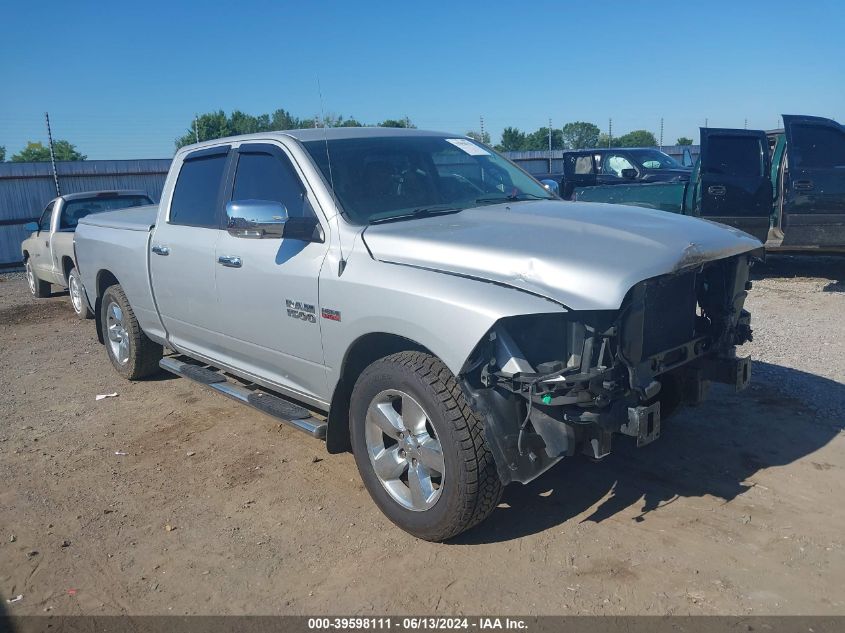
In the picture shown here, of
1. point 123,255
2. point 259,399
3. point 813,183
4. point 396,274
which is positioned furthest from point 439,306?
point 813,183

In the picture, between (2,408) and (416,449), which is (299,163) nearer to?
(416,449)

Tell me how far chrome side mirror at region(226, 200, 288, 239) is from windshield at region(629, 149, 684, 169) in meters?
11.5

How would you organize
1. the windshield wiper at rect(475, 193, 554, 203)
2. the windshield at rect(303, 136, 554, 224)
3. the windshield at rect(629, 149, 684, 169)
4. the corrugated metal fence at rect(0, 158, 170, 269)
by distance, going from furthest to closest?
1. the corrugated metal fence at rect(0, 158, 170, 269)
2. the windshield at rect(629, 149, 684, 169)
3. the windshield wiper at rect(475, 193, 554, 203)
4. the windshield at rect(303, 136, 554, 224)

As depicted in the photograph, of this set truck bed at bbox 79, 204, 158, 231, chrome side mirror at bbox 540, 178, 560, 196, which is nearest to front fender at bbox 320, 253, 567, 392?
chrome side mirror at bbox 540, 178, 560, 196

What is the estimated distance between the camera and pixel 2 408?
623 centimetres

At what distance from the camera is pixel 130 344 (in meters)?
6.47

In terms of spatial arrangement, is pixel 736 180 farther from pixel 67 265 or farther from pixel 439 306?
pixel 67 265

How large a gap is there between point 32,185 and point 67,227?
753cm

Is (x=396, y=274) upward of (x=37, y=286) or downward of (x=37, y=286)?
upward

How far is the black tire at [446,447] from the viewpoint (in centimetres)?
323

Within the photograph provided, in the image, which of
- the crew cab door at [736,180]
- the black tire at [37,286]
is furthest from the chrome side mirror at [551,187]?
the black tire at [37,286]

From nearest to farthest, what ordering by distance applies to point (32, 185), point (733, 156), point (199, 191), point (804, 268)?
→ point (199, 191)
point (733, 156)
point (804, 268)
point (32, 185)

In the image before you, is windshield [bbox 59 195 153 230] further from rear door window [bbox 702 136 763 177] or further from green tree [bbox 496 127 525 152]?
green tree [bbox 496 127 525 152]

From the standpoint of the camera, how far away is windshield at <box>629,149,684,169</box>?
553 inches
